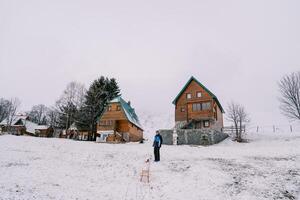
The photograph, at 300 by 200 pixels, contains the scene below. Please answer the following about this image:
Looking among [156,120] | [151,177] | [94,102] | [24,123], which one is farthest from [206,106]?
[156,120]

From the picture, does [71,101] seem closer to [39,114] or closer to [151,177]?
[151,177]

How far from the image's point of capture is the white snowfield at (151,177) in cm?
1095

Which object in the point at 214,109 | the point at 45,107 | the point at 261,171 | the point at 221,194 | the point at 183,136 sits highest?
the point at 45,107

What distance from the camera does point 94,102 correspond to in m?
43.2

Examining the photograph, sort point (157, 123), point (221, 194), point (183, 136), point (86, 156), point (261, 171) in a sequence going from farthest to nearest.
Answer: point (157, 123)
point (183, 136)
point (86, 156)
point (261, 171)
point (221, 194)

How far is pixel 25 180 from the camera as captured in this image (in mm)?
12297

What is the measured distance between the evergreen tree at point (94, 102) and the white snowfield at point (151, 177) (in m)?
Answer: 23.5

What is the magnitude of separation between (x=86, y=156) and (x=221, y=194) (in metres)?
12.4

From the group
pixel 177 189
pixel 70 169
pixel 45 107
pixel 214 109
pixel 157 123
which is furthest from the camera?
pixel 157 123

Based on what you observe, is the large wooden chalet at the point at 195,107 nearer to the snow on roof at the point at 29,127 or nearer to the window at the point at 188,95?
the window at the point at 188,95

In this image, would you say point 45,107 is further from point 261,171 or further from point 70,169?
point 261,171

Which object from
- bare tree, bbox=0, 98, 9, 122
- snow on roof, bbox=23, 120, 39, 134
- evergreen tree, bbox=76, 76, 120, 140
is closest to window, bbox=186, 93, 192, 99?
evergreen tree, bbox=76, 76, 120, 140

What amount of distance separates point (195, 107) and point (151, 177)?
83.8 ft

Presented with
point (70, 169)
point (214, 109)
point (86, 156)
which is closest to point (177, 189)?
point (70, 169)
